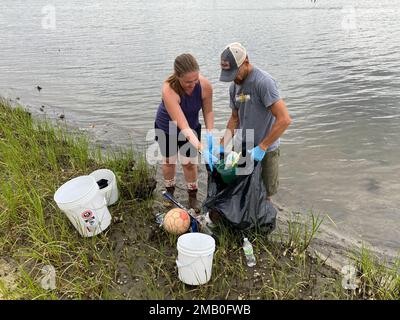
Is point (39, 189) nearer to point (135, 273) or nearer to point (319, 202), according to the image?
point (135, 273)

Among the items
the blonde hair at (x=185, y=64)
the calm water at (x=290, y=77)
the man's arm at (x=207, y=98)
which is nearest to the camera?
the blonde hair at (x=185, y=64)

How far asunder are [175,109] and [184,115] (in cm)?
21

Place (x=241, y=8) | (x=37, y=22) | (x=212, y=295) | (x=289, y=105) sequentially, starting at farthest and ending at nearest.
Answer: (x=241, y=8) → (x=37, y=22) → (x=289, y=105) → (x=212, y=295)

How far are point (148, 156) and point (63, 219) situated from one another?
2.26m

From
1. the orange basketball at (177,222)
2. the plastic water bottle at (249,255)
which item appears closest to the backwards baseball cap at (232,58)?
the orange basketball at (177,222)

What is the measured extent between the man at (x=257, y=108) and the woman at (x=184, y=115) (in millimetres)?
266

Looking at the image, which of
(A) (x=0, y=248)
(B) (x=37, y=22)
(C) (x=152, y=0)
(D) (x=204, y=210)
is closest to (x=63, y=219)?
(A) (x=0, y=248)

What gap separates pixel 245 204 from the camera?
303 centimetres

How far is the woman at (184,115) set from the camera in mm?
3023

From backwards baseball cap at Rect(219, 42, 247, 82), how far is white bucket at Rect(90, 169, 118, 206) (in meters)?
1.60

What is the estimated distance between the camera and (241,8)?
21.9 meters
